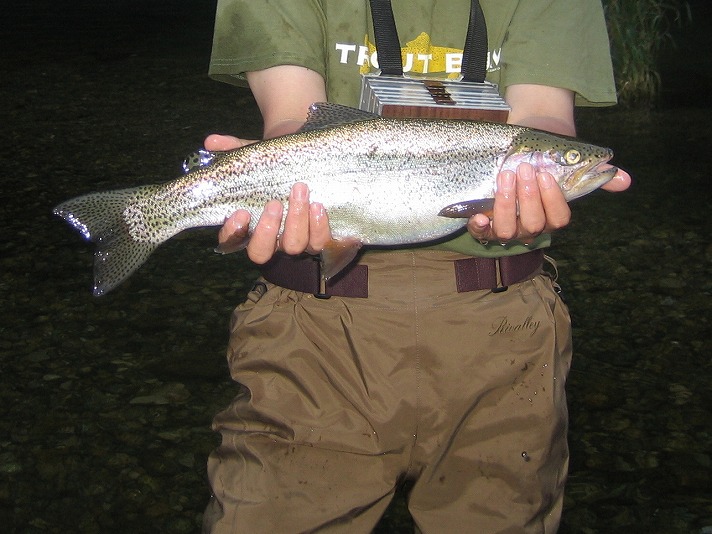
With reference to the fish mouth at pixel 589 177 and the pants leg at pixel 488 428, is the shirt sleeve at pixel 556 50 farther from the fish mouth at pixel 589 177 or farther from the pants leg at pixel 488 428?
the pants leg at pixel 488 428

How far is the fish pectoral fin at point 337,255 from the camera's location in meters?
2.46

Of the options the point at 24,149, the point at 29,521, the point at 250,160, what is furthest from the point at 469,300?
the point at 24,149

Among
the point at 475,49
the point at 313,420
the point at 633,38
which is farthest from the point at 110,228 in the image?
the point at 633,38

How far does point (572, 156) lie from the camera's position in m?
2.70

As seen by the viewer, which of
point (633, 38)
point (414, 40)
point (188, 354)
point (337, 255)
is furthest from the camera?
point (633, 38)

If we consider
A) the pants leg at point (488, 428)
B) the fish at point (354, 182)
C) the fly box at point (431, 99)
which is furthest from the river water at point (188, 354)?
the fly box at point (431, 99)

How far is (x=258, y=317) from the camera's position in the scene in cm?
258

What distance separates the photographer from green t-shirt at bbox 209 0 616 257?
2.77m

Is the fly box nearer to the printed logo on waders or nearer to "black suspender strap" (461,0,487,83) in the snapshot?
"black suspender strap" (461,0,487,83)

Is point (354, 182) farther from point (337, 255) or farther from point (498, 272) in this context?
point (498, 272)

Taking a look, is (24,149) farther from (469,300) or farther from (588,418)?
(469,300)

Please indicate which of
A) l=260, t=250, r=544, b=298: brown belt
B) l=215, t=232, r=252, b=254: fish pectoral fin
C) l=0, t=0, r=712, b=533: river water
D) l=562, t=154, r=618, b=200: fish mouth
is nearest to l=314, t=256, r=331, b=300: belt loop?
l=260, t=250, r=544, b=298: brown belt

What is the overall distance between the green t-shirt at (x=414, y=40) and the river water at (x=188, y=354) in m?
1.64

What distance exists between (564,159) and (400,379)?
886 mm
